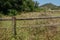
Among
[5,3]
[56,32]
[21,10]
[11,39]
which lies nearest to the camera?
[11,39]

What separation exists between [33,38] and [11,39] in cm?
90

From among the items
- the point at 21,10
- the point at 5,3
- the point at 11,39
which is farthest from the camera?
the point at 21,10

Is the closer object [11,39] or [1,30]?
[11,39]

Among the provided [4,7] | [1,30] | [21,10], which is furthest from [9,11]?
[1,30]

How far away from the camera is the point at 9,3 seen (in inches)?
1588

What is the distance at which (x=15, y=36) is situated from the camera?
9.20 meters

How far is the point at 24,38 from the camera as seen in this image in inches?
359

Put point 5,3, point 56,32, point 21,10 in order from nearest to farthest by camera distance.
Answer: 1. point 56,32
2. point 5,3
3. point 21,10

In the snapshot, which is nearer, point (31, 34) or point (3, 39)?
point (3, 39)

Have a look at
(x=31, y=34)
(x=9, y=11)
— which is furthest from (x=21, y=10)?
(x=31, y=34)

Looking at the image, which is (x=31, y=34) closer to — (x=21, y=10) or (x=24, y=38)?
(x=24, y=38)

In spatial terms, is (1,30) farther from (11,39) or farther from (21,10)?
(21,10)

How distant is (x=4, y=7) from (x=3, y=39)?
31.4 m

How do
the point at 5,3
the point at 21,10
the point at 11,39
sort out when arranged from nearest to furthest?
the point at 11,39 < the point at 5,3 < the point at 21,10
